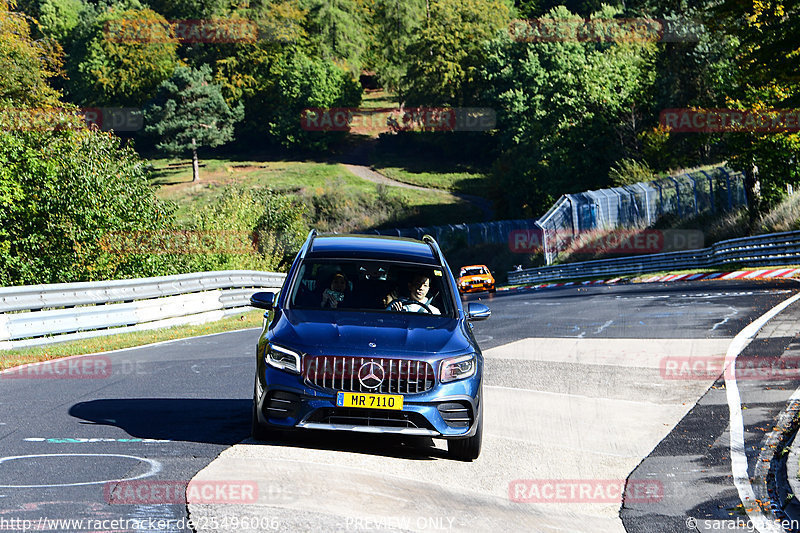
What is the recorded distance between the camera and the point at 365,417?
7453 millimetres

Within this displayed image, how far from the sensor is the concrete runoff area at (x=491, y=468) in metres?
6.08

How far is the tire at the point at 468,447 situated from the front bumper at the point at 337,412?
11.8 inches

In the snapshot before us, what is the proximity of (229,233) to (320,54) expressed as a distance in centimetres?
9002

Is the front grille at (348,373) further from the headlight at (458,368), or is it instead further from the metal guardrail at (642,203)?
the metal guardrail at (642,203)

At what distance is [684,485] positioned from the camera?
7441 mm

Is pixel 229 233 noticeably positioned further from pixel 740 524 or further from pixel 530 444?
pixel 740 524

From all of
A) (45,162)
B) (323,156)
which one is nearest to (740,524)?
(45,162)
